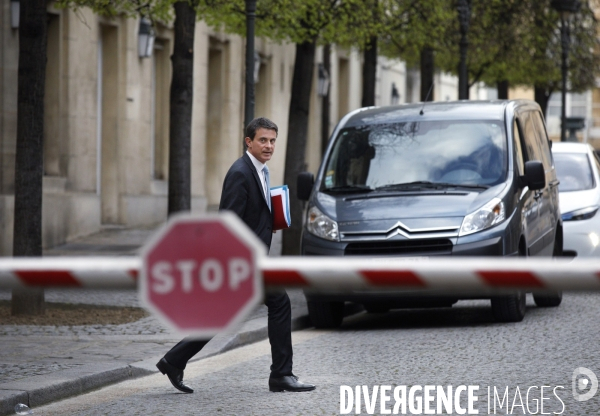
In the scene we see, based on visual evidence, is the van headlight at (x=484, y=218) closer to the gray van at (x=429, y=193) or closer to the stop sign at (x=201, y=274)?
the gray van at (x=429, y=193)

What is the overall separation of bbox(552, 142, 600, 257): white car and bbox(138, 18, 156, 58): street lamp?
9854 mm

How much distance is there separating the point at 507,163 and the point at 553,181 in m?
2.07

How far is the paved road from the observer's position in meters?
7.13

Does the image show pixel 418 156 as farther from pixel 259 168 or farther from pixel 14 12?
pixel 14 12

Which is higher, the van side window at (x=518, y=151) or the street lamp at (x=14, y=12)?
the street lamp at (x=14, y=12)

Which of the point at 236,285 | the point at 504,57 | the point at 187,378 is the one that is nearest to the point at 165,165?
the point at 504,57

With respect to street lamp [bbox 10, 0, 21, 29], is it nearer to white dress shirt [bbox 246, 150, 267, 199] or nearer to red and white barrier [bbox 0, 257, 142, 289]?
white dress shirt [bbox 246, 150, 267, 199]

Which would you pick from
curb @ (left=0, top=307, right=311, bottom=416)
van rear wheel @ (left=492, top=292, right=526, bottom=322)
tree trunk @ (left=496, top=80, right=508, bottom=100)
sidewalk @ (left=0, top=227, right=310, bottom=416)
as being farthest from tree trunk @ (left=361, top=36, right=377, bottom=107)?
tree trunk @ (left=496, top=80, right=508, bottom=100)

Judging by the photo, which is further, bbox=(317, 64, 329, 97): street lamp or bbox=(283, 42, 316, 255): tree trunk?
bbox=(317, 64, 329, 97): street lamp

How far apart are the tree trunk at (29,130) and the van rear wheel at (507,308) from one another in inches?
168

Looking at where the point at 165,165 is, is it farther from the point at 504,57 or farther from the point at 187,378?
the point at 187,378

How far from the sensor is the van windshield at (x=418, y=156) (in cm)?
1170

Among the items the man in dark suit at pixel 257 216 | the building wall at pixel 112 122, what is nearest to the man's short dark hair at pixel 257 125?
the man in dark suit at pixel 257 216

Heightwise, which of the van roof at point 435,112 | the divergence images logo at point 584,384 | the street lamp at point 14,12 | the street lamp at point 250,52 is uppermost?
the street lamp at point 14,12
